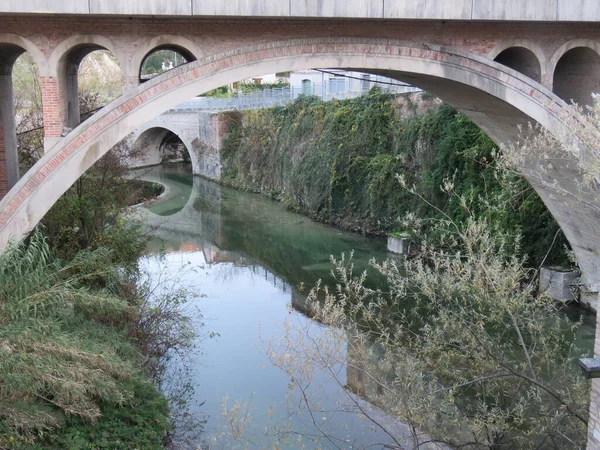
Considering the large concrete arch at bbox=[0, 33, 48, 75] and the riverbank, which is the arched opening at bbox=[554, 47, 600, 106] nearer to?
the riverbank

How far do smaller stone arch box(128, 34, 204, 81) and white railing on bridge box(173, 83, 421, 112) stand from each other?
12.2 metres

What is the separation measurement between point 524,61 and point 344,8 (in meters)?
3.18

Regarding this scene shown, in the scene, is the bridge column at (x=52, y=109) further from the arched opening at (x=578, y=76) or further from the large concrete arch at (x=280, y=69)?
the arched opening at (x=578, y=76)

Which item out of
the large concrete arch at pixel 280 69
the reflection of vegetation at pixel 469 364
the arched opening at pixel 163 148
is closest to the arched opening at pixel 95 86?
the large concrete arch at pixel 280 69

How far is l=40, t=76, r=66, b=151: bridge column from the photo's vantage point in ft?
22.8

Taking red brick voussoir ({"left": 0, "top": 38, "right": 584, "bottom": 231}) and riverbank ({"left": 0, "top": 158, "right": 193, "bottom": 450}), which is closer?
riverbank ({"left": 0, "top": 158, "right": 193, "bottom": 450})

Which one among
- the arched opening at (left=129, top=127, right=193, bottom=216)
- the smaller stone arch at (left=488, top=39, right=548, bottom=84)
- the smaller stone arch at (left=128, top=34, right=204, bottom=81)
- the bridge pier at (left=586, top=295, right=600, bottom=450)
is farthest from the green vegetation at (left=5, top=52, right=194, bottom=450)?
the arched opening at (left=129, top=127, right=193, bottom=216)

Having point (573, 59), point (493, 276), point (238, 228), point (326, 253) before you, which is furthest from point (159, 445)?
point (238, 228)

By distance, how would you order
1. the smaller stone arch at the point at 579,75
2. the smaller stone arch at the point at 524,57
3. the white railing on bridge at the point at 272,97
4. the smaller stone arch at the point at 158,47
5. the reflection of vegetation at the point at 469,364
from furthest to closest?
the white railing on bridge at the point at 272,97, the smaller stone arch at the point at 579,75, the smaller stone arch at the point at 524,57, the smaller stone arch at the point at 158,47, the reflection of vegetation at the point at 469,364

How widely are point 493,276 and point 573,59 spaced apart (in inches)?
203

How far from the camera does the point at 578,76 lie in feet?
31.1

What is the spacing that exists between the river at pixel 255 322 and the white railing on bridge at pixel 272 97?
417cm

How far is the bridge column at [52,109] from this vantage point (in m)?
6.94

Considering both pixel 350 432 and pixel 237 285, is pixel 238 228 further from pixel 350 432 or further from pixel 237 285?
pixel 350 432
